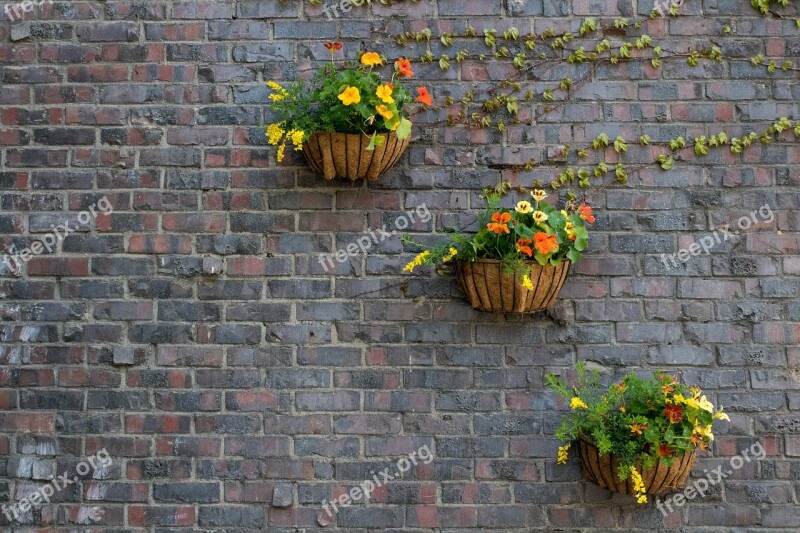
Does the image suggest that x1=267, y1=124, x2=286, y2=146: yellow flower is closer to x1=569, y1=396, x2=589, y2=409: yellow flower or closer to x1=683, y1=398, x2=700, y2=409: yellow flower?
x1=569, y1=396, x2=589, y2=409: yellow flower

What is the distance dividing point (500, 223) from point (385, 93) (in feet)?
1.80

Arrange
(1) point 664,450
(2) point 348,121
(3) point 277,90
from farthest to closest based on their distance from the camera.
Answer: (3) point 277,90, (2) point 348,121, (1) point 664,450

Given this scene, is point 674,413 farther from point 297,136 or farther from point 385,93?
point 297,136

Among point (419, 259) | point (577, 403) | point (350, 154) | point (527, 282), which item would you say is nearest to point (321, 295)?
point (419, 259)

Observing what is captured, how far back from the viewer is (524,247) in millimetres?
2359

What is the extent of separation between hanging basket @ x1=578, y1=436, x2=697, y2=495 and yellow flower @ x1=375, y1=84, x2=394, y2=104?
1.25 meters

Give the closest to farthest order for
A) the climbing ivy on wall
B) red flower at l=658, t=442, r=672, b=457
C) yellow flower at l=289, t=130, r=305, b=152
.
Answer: red flower at l=658, t=442, r=672, b=457
yellow flower at l=289, t=130, r=305, b=152
the climbing ivy on wall

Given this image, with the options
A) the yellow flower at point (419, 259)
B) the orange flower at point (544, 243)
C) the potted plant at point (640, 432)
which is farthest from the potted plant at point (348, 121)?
the potted plant at point (640, 432)

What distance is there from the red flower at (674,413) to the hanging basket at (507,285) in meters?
0.49

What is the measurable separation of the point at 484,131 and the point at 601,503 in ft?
4.35

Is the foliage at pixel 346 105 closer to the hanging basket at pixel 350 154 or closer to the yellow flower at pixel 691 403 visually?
the hanging basket at pixel 350 154

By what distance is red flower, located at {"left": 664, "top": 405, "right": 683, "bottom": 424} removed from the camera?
232 centimetres

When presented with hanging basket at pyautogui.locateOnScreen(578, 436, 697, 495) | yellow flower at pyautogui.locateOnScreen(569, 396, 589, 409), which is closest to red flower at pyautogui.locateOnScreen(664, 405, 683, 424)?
hanging basket at pyautogui.locateOnScreen(578, 436, 697, 495)

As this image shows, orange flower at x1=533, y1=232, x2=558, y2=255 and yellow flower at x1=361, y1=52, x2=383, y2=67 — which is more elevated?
yellow flower at x1=361, y1=52, x2=383, y2=67
